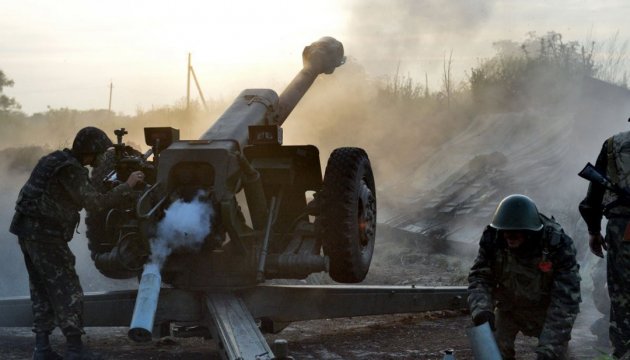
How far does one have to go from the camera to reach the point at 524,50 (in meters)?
17.6

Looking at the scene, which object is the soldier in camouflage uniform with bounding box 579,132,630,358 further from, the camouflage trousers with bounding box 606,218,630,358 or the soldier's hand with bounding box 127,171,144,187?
the soldier's hand with bounding box 127,171,144,187

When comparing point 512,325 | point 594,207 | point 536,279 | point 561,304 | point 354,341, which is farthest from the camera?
point 354,341

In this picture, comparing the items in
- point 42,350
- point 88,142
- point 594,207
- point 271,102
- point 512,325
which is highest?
point 271,102

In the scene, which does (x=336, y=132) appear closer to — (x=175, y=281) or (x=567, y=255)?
(x=175, y=281)

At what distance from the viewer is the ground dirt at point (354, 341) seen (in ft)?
22.1

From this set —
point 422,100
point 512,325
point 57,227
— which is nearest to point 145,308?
point 57,227

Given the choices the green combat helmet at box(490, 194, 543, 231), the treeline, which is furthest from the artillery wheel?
the treeline

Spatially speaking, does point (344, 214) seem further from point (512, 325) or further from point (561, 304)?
point (561, 304)

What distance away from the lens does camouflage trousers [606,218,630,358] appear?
5.03 metres

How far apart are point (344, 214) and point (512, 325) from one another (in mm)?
1699

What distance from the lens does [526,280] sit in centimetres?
484

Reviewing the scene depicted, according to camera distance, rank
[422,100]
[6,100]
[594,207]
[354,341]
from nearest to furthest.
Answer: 1. [594,207]
2. [354,341]
3. [422,100]
4. [6,100]

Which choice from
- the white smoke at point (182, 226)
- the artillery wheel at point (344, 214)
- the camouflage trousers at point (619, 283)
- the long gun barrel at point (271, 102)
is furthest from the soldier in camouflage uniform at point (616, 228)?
the long gun barrel at point (271, 102)

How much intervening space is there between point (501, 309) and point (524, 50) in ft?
43.9
